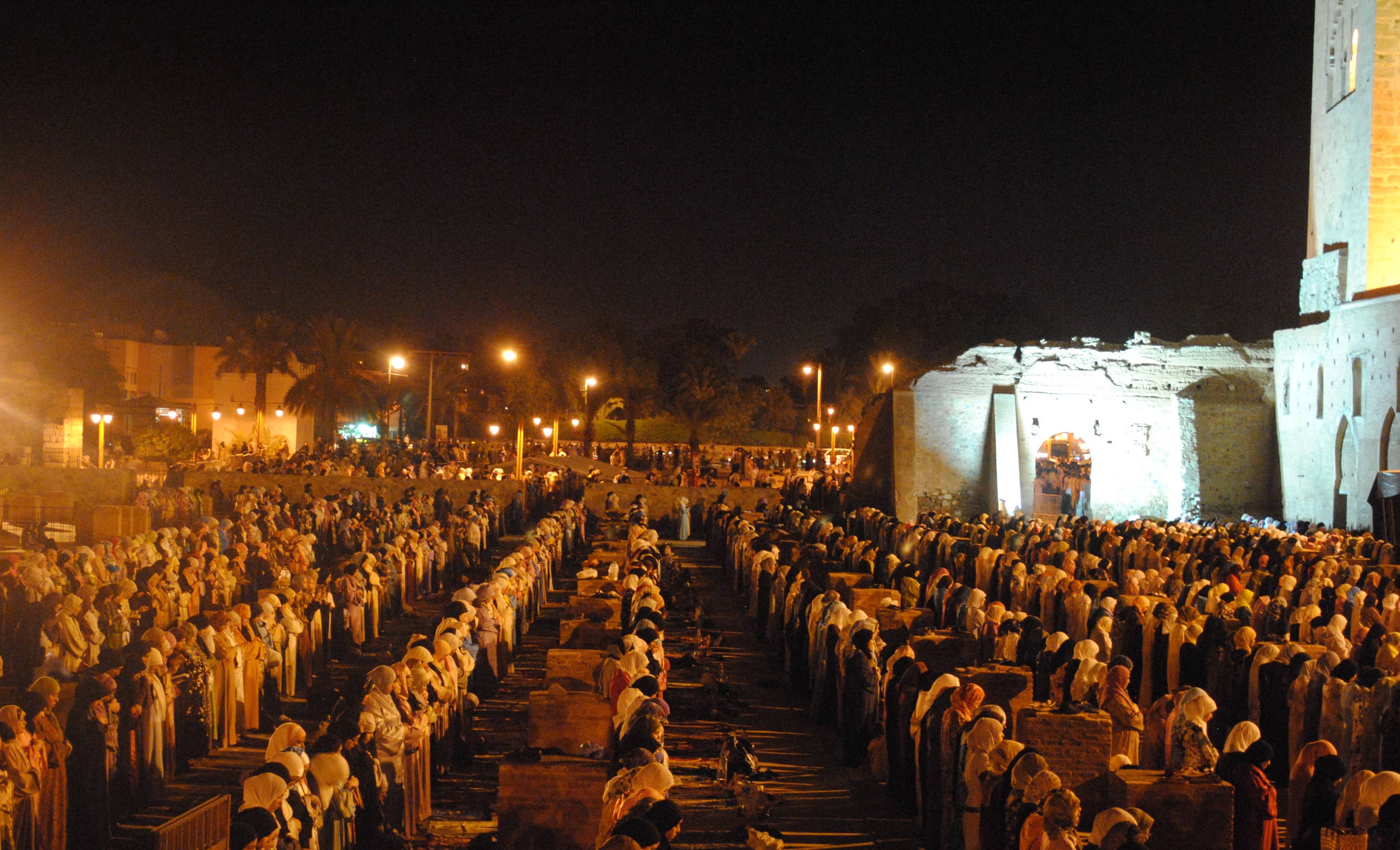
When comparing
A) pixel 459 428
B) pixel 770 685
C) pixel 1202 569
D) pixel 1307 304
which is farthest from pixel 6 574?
pixel 459 428

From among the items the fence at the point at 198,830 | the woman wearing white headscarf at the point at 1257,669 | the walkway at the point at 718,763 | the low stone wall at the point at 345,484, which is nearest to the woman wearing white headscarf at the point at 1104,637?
the woman wearing white headscarf at the point at 1257,669

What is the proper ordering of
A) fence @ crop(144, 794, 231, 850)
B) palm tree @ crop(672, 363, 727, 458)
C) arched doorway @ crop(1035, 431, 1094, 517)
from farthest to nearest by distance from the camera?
1. palm tree @ crop(672, 363, 727, 458)
2. arched doorway @ crop(1035, 431, 1094, 517)
3. fence @ crop(144, 794, 231, 850)

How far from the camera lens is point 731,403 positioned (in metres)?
56.3

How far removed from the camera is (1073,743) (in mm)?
7418

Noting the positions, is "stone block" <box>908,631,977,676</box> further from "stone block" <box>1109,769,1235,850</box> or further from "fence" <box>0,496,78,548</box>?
"fence" <box>0,496,78,548</box>

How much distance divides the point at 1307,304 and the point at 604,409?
36.7 meters

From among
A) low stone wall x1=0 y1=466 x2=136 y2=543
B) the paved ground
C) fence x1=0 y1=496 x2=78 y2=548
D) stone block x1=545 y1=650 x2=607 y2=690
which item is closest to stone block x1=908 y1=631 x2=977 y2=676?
the paved ground

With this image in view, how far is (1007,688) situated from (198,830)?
21.0 feet

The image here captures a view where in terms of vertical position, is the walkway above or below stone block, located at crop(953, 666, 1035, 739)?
below

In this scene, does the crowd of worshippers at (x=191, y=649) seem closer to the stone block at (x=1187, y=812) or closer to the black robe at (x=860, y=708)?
the black robe at (x=860, y=708)

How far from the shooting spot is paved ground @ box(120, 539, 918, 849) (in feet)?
A: 27.8

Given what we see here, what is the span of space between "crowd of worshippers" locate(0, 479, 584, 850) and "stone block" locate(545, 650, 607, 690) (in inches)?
34.8

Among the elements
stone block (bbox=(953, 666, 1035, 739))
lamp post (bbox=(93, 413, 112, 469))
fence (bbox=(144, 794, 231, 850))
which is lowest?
stone block (bbox=(953, 666, 1035, 739))

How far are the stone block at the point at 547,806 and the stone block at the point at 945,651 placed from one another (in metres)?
4.61
